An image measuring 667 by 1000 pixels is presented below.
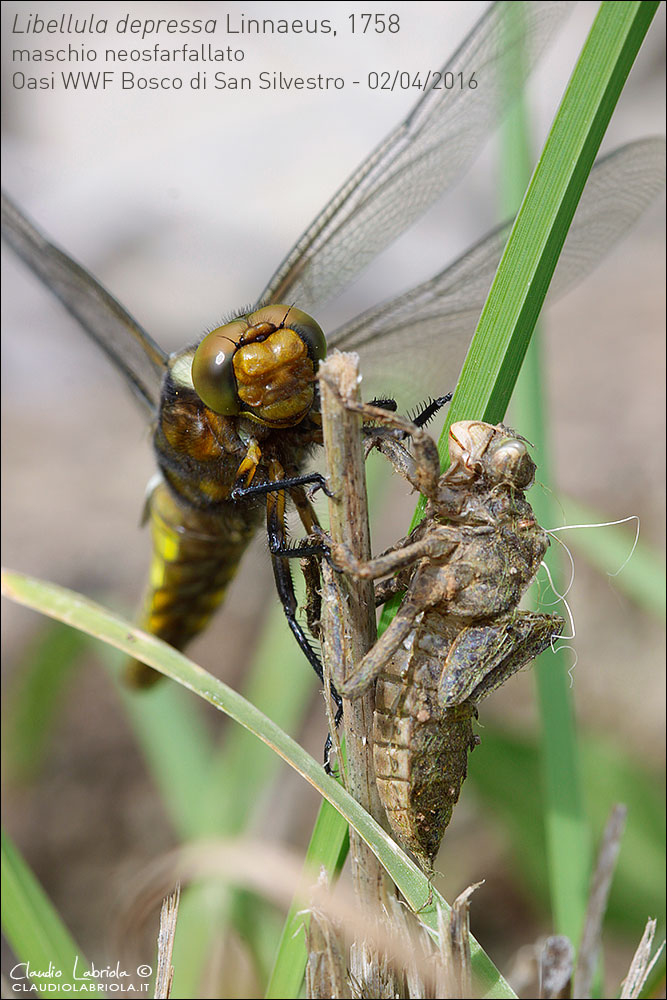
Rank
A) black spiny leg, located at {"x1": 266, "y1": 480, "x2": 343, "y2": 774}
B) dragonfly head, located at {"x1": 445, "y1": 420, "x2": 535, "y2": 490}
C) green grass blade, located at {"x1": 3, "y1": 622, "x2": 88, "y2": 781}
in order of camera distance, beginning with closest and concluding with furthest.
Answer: dragonfly head, located at {"x1": 445, "y1": 420, "x2": 535, "y2": 490} < black spiny leg, located at {"x1": 266, "y1": 480, "x2": 343, "y2": 774} < green grass blade, located at {"x1": 3, "y1": 622, "x2": 88, "y2": 781}

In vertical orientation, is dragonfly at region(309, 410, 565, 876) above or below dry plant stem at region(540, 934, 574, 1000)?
above

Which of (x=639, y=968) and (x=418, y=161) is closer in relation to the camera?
(x=639, y=968)

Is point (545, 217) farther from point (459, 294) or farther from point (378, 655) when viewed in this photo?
point (459, 294)

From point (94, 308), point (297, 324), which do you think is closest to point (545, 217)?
point (297, 324)

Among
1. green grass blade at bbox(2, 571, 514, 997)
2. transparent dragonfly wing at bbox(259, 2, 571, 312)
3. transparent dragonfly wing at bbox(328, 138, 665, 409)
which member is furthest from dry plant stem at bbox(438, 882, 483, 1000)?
transparent dragonfly wing at bbox(328, 138, 665, 409)

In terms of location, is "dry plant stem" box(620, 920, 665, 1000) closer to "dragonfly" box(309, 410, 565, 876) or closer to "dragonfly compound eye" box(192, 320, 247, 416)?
"dragonfly" box(309, 410, 565, 876)

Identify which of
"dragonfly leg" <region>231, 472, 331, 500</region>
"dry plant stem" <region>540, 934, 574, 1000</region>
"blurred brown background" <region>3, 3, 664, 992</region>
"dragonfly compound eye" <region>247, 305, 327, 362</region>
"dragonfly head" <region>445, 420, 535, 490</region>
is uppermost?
"blurred brown background" <region>3, 3, 664, 992</region>

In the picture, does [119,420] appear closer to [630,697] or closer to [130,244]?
[130,244]

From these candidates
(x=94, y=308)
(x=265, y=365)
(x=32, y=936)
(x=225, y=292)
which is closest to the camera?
(x=265, y=365)
